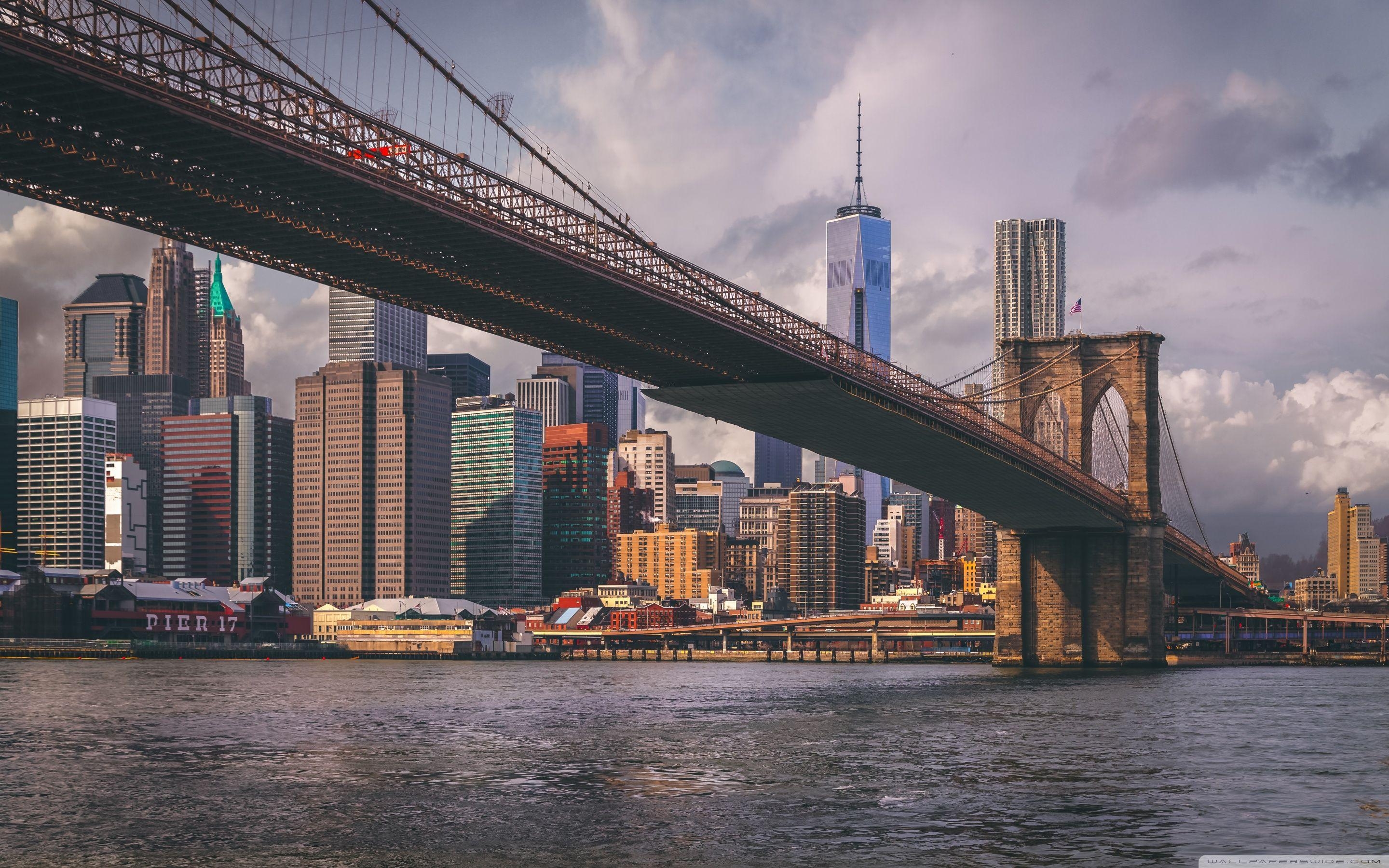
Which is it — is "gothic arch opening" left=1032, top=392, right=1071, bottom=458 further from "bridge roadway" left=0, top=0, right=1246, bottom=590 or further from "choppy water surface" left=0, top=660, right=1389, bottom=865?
"choppy water surface" left=0, top=660, right=1389, bottom=865

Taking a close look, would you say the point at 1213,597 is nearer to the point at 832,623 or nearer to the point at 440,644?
the point at 832,623

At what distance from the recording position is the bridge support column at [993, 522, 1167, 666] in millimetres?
97812

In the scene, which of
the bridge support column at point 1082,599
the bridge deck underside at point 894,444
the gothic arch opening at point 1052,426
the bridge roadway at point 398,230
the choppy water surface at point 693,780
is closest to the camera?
the choppy water surface at point 693,780

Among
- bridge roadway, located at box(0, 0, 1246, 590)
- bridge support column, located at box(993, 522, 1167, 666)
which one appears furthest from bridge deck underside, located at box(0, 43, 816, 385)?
bridge support column, located at box(993, 522, 1167, 666)

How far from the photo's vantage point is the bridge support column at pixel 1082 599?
97812mm

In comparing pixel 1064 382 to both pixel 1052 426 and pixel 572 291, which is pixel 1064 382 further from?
pixel 572 291

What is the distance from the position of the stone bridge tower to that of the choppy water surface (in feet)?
99.8

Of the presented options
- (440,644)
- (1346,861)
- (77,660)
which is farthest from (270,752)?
(440,644)

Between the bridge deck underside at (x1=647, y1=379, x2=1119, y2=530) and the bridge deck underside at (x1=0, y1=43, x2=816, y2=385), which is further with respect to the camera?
the bridge deck underside at (x1=647, y1=379, x2=1119, y2=530)

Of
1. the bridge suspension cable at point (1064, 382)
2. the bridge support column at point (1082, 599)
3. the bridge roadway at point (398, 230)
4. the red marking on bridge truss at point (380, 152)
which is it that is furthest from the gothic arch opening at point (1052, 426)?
the red marking on bridge truss at point (380, 152)

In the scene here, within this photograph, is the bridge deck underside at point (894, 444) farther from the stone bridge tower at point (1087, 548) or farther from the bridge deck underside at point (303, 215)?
the bridge deck underside at point (303, 215)

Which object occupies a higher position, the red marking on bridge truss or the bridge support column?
the red marking on bridge truss

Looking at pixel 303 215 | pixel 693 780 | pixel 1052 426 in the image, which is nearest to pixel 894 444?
pixel 1052 426

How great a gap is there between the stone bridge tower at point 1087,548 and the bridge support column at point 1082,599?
0.22 ft
